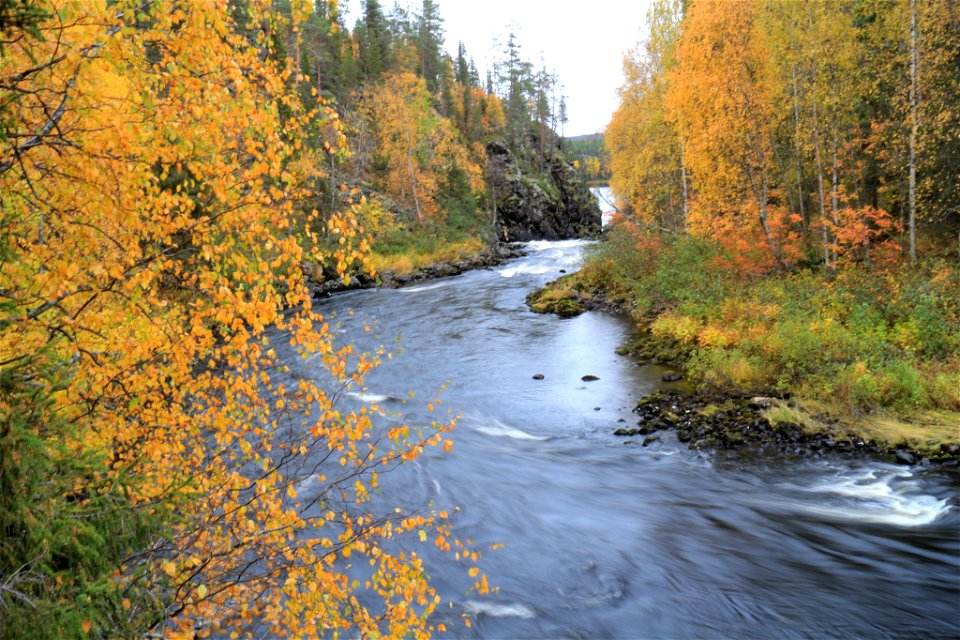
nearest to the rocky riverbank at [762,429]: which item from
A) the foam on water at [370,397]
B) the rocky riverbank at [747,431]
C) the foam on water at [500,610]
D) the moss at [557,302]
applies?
the rocky riverbank at [747,431]

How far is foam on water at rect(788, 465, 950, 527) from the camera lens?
8.04 metres

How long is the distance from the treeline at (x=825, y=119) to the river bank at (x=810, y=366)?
2.40 metres

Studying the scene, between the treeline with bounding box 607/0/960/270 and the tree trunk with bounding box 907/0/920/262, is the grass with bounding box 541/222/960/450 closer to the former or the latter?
the tree trunk with bounding box 907/0/920/262

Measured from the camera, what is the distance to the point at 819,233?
723 inches

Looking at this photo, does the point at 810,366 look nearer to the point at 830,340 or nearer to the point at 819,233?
the point at 830,340

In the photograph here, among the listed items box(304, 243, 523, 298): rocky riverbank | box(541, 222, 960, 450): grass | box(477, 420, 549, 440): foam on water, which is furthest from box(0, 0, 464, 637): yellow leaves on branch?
box(304, 243, 523, 298): rocky riverbank

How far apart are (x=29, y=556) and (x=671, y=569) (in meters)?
7.25

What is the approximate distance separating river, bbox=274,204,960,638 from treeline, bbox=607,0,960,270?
8.30 m

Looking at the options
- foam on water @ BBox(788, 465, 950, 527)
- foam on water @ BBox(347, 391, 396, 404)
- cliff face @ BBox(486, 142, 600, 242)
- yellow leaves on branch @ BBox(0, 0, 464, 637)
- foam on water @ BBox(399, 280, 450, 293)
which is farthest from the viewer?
cliff face @ BBox(486, 142, 600, 242)

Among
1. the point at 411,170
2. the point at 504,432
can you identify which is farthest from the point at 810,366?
the point at 411,170

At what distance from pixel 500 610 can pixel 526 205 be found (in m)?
46.9

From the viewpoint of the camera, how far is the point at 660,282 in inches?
769

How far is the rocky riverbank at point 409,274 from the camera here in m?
29.1

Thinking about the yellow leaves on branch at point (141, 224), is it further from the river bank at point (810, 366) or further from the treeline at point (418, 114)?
the treeline at point (418, 114)
